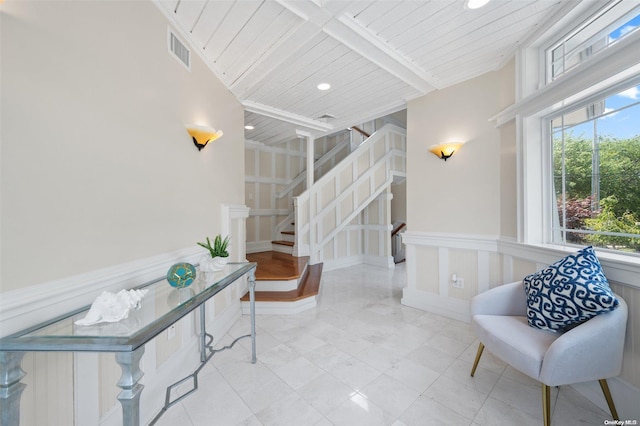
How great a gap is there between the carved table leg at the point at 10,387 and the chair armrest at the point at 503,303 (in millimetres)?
2466

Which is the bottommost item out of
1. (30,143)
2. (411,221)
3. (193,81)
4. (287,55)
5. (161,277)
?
(161,277)

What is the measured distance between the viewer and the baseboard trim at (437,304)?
→ 279 centimetres

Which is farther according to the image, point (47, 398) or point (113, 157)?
point (113, 157)

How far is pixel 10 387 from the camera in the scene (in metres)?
0.87

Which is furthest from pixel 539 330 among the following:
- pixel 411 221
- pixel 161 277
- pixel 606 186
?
pixel 161 277

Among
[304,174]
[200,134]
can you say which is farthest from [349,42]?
[304,174]

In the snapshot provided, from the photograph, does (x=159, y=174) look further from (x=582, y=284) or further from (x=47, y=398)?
(x=582, y=284)

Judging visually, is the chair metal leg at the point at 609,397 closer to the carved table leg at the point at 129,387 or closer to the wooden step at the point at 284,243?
the carved table leg at the point at 129,387

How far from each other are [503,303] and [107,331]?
243 cm

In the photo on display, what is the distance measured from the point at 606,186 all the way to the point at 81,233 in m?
3.21

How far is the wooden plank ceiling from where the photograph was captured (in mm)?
1784

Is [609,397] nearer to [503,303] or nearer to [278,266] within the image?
[503,303]

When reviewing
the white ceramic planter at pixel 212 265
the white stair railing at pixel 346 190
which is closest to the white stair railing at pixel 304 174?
the white stair railing at pixel 346 190

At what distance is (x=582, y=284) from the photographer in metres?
1.41
